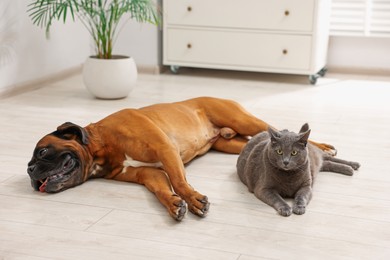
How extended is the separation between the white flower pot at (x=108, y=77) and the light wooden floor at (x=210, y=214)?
424 millimetres

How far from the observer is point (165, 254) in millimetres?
1919

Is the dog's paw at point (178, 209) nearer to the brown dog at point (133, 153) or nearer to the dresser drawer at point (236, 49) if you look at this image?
the brown dog at point (133, 153)

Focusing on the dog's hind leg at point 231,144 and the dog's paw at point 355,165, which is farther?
Answer: the dog's hind leg at point 231,144

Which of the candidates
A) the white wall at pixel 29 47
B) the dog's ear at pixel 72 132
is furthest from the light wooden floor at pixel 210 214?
the white wall at pixel 29 47

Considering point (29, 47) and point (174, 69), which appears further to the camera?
point (174, 69)

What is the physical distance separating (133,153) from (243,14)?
2.46 m

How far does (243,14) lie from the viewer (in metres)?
4.64

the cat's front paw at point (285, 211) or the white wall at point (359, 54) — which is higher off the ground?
the white wall at point (359, 54)

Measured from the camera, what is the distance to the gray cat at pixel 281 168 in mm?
2215

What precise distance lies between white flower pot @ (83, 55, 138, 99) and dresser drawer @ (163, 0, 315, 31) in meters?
0.89

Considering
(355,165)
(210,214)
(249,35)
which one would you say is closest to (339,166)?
(355,165)

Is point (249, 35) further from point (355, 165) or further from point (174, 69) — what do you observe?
point (355, 165)

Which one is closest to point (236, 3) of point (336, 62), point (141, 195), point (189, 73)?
point (189, 73)

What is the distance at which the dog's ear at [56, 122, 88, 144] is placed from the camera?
2426 mm
